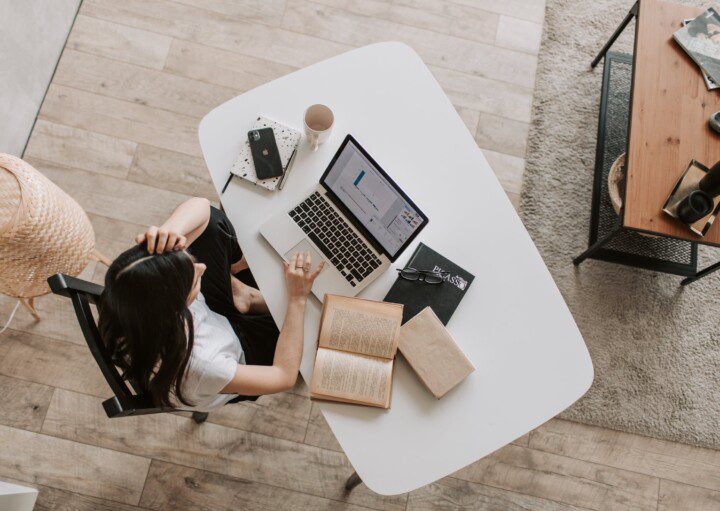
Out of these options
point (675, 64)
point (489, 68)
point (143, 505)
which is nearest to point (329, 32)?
point (489, 68)

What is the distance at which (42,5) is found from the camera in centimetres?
200

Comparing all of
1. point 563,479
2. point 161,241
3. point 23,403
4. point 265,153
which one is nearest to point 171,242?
point 161,241

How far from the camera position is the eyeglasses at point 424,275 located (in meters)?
1.28

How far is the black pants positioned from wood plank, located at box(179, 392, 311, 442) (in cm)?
50

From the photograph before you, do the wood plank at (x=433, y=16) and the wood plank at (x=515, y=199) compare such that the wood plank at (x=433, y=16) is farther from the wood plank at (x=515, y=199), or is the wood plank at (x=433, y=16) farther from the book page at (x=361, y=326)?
the book page at (x=361, y=326)

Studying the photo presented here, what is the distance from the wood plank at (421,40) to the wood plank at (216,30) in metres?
0.06

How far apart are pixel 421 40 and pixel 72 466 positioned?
7.14 feet

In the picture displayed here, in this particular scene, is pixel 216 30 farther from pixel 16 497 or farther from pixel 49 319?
pixel 16 497

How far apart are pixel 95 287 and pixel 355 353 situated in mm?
625

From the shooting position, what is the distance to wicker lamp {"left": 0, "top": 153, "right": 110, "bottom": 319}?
138cm

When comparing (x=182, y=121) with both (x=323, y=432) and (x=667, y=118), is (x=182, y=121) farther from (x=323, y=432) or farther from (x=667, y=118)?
(x=667, y=118)

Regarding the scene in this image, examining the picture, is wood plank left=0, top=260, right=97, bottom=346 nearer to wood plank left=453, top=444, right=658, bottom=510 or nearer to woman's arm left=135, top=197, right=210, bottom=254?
woman's arm left=135, top=197, right=210, bottom=254

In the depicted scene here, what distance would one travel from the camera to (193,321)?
3.72 feet

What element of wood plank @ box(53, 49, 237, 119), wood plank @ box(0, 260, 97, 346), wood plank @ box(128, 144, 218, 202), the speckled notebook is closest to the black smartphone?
the speckled notebook
